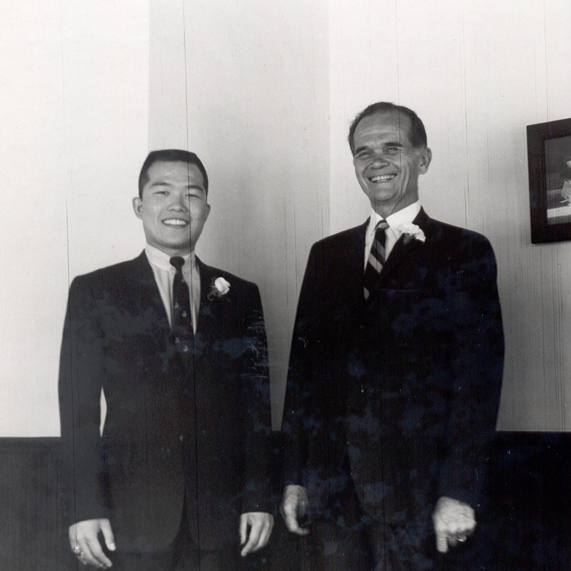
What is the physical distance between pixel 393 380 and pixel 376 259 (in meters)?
0.35

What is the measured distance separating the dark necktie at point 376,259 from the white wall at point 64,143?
66 cm

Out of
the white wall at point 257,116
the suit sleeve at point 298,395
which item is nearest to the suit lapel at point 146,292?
the white wall at point 257,116


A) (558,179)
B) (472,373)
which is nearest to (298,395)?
(472,373)

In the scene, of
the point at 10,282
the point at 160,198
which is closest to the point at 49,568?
the point at 10,282

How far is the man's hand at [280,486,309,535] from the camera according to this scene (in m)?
2.00

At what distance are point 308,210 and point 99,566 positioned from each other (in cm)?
115

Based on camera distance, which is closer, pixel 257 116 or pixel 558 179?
pixel 558 179

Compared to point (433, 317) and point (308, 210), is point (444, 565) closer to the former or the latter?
point (433, 317)

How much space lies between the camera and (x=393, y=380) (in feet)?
6.50

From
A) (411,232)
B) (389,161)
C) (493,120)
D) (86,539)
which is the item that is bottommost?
(86,539)

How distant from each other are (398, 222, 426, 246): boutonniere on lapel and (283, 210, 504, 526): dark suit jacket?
0.01 meters

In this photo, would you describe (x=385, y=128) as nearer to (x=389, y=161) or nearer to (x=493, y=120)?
(x=389, y=161)

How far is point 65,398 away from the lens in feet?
6.54

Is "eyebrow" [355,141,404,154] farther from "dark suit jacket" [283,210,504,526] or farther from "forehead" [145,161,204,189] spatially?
"forehead" [145,161,204,189]
